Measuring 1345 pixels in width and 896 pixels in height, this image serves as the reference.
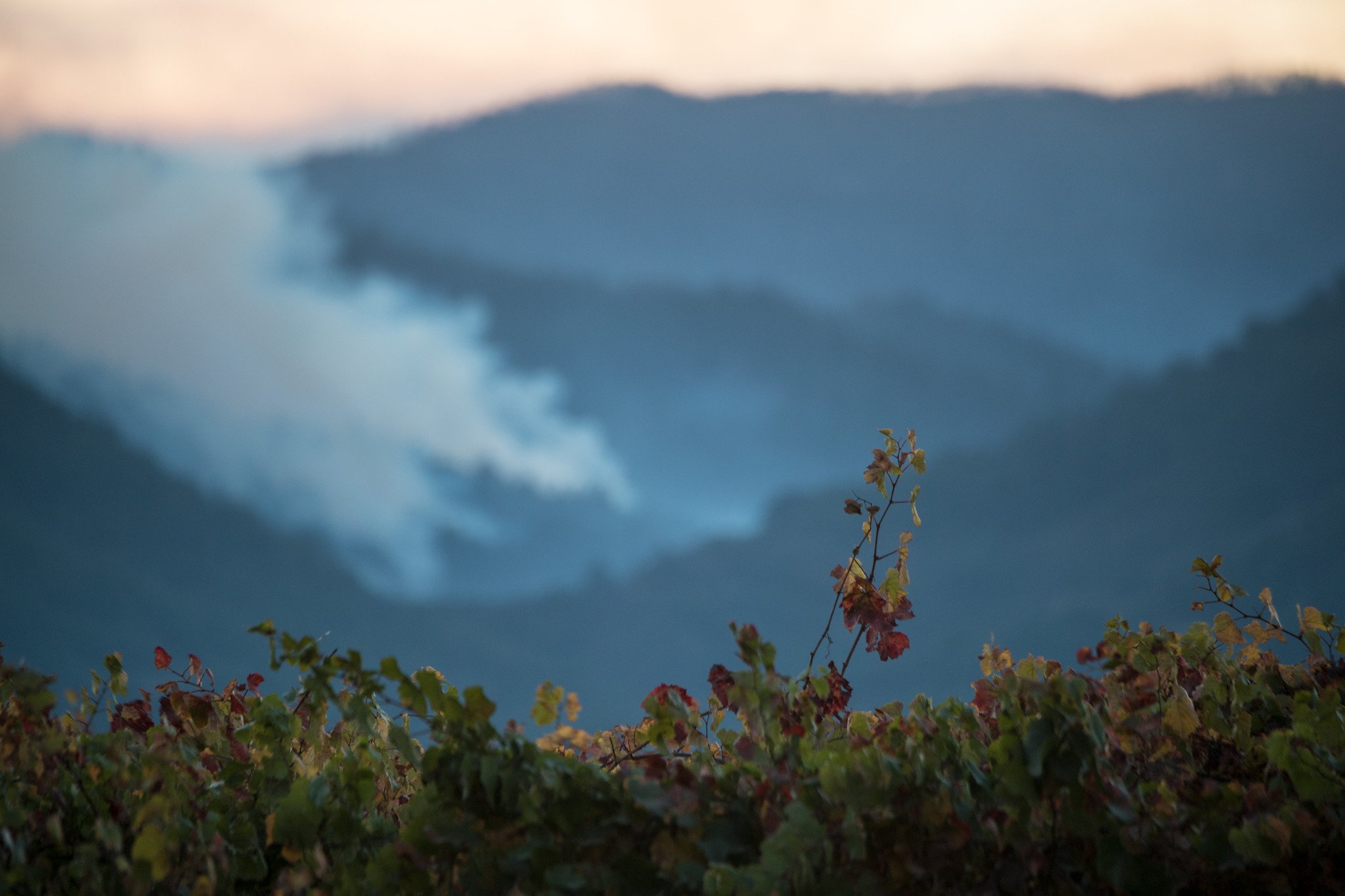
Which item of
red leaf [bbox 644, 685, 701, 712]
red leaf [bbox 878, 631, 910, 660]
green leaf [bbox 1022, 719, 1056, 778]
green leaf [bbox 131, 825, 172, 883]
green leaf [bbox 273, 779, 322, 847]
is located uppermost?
red leaf [bbox 878, 631, 910, 660]

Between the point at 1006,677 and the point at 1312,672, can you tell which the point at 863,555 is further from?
the point at 1006,677

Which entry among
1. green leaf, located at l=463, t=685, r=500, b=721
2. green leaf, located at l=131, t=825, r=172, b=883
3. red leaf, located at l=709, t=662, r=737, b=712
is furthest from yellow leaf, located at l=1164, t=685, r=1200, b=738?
green leaf, located at l=131, t=825, r=172, b=883

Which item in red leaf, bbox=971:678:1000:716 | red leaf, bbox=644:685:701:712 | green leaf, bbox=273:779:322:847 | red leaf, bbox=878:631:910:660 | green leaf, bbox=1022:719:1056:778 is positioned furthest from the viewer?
red leaf, bbox=878:631:910:660

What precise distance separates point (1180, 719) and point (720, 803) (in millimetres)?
594

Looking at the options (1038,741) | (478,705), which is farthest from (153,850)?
(1038,741)

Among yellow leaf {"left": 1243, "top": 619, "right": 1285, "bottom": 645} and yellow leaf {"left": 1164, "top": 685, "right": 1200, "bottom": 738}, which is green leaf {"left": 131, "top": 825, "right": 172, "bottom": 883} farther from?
yellow leaf {"left": 1243, "top": 619, "right": 1285, "bottom": 645}

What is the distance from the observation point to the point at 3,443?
396 inches

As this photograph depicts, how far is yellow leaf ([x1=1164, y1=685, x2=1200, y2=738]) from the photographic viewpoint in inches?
48.0

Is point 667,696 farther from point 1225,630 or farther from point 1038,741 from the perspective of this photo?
point 1225,630

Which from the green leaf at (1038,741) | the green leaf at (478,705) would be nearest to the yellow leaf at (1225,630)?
the green leaf at (1038,741)

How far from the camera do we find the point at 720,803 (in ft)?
3.42

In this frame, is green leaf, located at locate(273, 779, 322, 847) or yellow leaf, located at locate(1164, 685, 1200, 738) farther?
yellow leaf, located at locate(1164, 685, 1200, 738)

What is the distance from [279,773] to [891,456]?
96 cm

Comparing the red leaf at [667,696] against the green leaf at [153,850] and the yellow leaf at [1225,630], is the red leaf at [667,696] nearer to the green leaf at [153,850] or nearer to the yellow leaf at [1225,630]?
the green leaf at [153,850]
